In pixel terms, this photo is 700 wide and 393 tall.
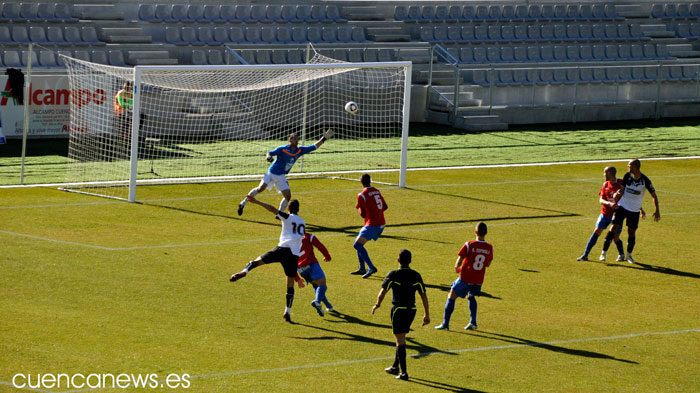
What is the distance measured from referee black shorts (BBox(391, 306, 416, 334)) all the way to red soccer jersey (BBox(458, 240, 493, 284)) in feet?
7.09

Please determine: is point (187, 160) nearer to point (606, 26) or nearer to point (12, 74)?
point (12, 74)

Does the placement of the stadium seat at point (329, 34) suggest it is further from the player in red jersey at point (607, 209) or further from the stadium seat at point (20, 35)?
the player in red jersey at point (607, 209)

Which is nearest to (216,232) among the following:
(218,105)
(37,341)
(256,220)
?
(256,220)

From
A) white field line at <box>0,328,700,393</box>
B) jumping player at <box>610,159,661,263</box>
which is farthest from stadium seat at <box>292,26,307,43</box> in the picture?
white field line at <box>0,328,700,393</box>

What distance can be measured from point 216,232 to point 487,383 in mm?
9754

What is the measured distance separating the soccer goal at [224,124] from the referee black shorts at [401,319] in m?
12.8

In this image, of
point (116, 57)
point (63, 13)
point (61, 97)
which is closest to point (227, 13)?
point (63, 13)

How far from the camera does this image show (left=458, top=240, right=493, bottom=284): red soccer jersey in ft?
46.3

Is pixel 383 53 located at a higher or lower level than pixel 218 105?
higher

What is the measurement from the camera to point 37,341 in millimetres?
12844

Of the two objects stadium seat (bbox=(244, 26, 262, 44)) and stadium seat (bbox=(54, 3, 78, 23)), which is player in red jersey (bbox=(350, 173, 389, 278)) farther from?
stadium seat (bbox=(54, 3, 78, 23))

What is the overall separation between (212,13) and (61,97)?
10024mm

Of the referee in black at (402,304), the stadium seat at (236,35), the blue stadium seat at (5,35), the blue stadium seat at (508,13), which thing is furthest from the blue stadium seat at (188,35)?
the referee in black at (402,304)

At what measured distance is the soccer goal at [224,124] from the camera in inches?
1057
